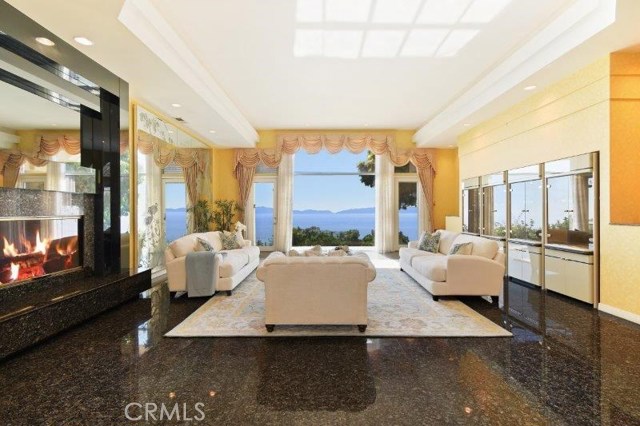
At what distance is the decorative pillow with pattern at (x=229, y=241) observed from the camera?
6.65m

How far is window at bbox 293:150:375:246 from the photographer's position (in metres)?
9.86

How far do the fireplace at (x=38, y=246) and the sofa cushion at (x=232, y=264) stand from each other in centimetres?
178

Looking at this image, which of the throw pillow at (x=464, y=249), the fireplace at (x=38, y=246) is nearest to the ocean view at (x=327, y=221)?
the fireplace at (x=38, y=246)

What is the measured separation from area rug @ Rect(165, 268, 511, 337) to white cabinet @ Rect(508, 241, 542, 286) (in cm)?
177

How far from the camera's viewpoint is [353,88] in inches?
240

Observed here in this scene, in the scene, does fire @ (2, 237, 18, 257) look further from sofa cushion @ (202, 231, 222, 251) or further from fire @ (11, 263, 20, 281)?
sofa cushion @ (202, 231, 222, 251)

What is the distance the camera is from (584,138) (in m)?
4.42

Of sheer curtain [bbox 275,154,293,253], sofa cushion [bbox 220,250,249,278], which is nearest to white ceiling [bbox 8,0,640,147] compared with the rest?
sofa cushion [bbox 220,250,249,278]

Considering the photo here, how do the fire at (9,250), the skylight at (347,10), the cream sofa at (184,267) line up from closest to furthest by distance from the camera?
1. the fire at (9,250)
2. the skylight at (347,10)
3. the cream sofa at (184,267)

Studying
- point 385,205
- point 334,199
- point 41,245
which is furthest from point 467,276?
point 334,199

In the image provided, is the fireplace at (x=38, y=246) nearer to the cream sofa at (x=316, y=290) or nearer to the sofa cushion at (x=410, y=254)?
the cream sofa at (x=316, y=290)

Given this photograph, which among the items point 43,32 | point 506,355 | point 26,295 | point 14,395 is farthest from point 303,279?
point 43,32

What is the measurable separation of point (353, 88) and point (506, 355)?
484 cm

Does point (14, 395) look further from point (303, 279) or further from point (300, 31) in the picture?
point (300, 31)
